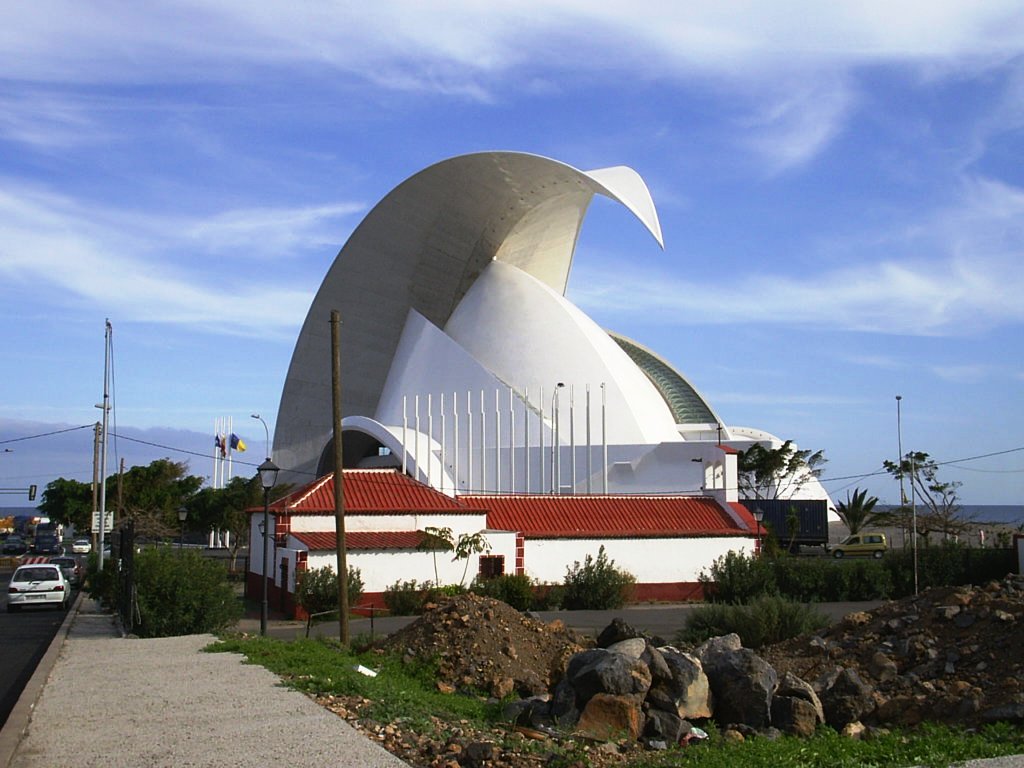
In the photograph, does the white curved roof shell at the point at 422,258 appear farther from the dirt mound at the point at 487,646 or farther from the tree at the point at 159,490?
the dirt mound at the point at 487,646

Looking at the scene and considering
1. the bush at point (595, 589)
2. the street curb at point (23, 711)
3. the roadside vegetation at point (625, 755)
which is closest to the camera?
the roadside vegetation at point (625, 755)

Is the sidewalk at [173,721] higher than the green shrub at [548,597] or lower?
higher

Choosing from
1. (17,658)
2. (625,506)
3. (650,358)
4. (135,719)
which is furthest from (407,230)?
(135,719)

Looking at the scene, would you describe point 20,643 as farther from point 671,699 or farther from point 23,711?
point 671,699

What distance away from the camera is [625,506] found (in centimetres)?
2836

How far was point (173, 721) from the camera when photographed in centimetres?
895

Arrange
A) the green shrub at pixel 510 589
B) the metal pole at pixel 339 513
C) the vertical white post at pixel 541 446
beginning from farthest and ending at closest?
1. the vertical white post at pixel 541 446
2. the green shrub at pixel 510 589
3. the metal pole at pixel 339 513

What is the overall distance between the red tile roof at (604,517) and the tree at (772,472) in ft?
58.1

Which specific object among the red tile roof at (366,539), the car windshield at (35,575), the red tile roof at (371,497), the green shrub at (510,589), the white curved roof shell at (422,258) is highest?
the white curved roof shell at (422,258)

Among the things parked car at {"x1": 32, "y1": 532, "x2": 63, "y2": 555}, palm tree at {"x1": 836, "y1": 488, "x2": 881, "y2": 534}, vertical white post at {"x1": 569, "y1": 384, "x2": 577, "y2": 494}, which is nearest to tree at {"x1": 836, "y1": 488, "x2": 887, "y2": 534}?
palm tree at {"x1": 836, "y1": 488, "x2": 881, "y2": 534}

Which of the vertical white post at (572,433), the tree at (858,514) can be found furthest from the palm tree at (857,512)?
the vertical white post at (572,433)

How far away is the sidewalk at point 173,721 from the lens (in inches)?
300

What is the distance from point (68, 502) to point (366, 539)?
4747cm

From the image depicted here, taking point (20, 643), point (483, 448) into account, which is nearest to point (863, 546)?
point (483, 448)
